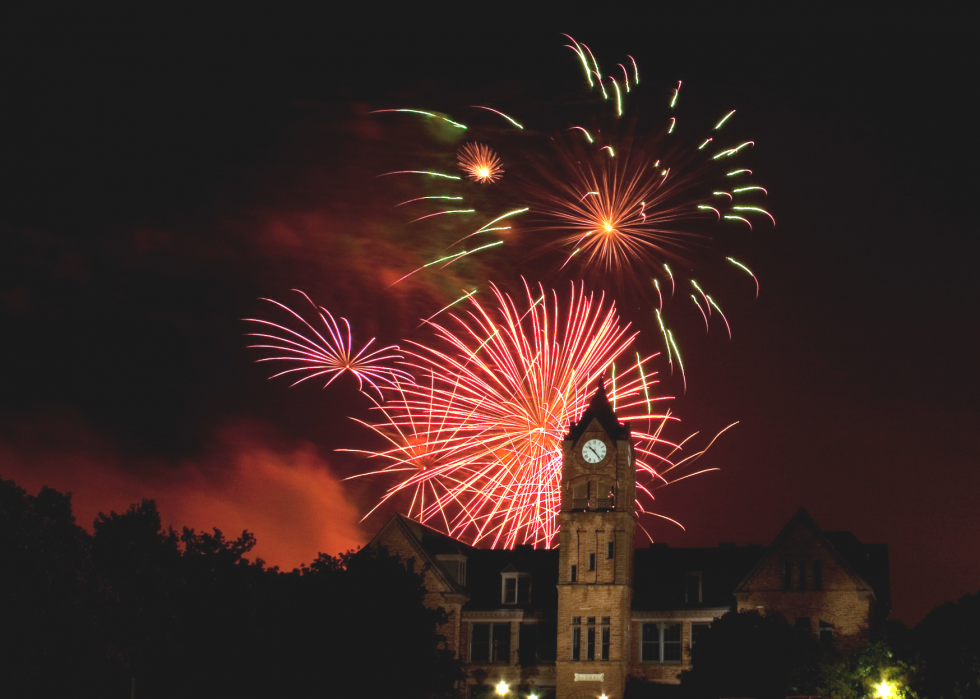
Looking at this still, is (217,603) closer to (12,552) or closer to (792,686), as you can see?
(12,552)

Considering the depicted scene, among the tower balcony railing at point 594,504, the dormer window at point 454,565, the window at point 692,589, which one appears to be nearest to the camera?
the window at point 692,589

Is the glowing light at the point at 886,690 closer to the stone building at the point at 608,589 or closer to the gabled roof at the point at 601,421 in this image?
the stone building at the point at 608,589

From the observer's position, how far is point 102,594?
50219 millimetres

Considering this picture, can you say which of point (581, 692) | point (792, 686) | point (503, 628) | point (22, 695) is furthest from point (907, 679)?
point (22, 695)

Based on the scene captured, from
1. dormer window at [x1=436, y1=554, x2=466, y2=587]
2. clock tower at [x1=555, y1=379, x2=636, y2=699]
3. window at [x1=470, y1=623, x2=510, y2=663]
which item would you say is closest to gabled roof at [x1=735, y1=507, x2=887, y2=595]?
clock tower at [x1=555, y1=379, x2=636, y2=699]

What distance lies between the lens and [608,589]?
6438 cm

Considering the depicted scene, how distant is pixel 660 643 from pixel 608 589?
162 inches

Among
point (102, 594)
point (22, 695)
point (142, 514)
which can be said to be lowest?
point (22, 695)

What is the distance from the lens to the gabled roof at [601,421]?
67.4m

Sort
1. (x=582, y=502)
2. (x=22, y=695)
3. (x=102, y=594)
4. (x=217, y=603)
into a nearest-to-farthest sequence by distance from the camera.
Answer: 1. (x=22, y=695)
2. (x=102, y=594)
3. (x=217, y=603)
4. (x=582, y=502)

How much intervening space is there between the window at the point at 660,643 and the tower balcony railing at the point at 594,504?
21.0ft

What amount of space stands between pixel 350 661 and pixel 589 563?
1766 cm

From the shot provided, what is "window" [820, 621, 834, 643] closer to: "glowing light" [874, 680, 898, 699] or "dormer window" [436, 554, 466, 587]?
"glowing light" [874, 680, 898, 699]

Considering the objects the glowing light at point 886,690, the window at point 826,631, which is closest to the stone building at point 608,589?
the window at point 826,631
